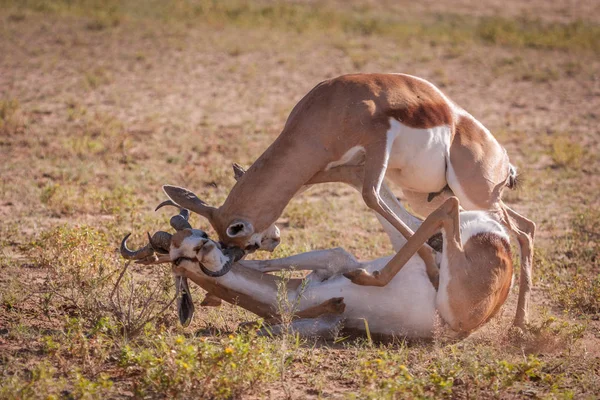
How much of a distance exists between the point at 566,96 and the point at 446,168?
9749mm

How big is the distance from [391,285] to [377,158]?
3.37 feet

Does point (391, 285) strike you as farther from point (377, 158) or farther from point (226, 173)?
point (226, 173)

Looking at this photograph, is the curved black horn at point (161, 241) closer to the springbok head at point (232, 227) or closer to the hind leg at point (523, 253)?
the springbok head at point (232, 227)

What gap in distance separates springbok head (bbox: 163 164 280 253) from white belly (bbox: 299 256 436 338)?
1.83ft

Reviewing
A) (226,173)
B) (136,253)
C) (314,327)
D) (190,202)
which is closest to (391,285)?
(314,327)

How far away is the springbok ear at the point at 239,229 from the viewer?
20.4ft

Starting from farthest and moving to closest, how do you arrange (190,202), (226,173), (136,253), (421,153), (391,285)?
1. (226,173)
2. (421,153)
3. (190,202)
4. (391,285)
5. (136,253)

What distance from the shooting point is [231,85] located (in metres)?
15.1

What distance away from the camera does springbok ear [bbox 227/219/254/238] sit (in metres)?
6.21

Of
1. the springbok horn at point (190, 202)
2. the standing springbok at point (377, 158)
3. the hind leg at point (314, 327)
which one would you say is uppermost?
the standing springbok at point (377, 158)

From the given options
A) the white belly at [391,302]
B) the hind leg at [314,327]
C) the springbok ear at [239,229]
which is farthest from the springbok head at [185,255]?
the white belly at [391,302]

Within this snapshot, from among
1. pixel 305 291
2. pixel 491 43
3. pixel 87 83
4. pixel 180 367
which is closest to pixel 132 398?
pixel 180 367

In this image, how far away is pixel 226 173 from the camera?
1048 centimetres

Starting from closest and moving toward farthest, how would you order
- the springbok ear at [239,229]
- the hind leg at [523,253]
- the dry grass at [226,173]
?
the dry grass at [226,173] < the springbok ear at [239,229] < the hind leg at [523,253]
